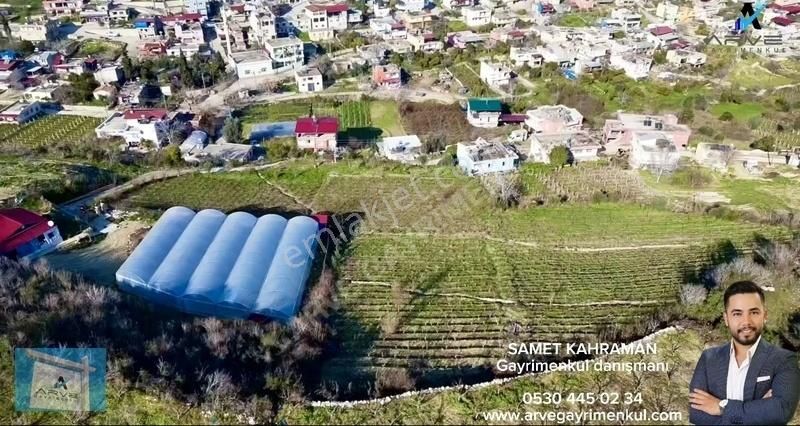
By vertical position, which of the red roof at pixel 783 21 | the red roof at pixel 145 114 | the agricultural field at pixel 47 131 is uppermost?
the red roof at pixel 783 21

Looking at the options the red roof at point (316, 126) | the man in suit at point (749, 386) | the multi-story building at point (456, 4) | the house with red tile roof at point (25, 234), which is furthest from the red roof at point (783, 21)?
the house with red tile roof at point (25, 234)

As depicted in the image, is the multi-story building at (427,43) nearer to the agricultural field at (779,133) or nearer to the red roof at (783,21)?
the agricultural field at (779,133)

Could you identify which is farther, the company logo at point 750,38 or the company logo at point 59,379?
the company logo at point 750,38

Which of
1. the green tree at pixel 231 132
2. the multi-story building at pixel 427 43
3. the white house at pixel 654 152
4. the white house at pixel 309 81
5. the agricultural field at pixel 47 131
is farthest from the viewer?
the multi-story building at pixel 427 43

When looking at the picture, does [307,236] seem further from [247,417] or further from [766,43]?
[766,43]

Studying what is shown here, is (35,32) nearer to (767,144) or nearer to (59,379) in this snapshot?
(59,379)

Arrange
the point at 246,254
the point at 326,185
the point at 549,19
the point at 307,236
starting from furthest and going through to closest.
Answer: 1. the point at 549,19
2. the point at 326,185
3. the point at 307,236
4. the point at 246,254

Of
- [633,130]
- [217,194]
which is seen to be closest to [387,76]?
[633,130]

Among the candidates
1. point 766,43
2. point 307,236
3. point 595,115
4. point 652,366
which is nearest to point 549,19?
point 766,43
